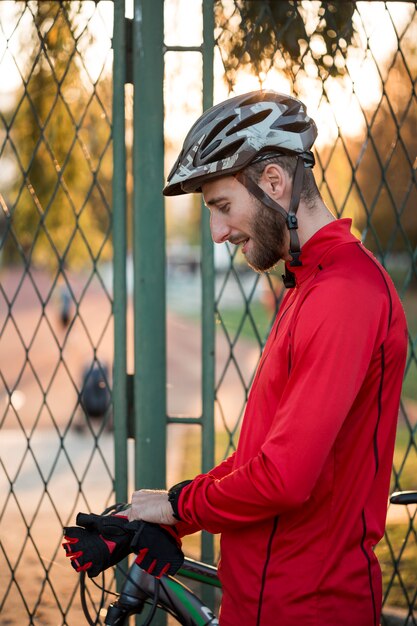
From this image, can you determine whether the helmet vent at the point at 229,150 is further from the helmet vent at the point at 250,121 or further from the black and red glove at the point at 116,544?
the black and red glove at the point at 116,544

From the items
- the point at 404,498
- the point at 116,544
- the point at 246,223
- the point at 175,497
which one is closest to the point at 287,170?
the point at 246,223

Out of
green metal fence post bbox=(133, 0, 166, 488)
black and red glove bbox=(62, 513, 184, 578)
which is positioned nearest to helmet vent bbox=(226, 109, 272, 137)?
black and red glove bbox=(62, 513, 184, 578)

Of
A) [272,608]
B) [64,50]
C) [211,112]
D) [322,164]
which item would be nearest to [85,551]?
[272,608]

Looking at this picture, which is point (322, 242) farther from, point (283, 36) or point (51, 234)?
point (51, 234)

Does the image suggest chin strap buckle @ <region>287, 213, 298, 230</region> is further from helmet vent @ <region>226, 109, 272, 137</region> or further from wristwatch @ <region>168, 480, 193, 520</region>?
wristwatch @ <region>168, 480, 193, 520</region>

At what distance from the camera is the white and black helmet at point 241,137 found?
174 centimetres

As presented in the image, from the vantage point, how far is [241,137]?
5.79 feet

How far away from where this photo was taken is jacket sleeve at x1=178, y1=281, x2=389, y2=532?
1520 mm

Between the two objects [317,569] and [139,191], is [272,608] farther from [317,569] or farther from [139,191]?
[139,191]

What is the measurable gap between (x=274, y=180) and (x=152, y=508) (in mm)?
774

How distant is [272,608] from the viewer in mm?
1726

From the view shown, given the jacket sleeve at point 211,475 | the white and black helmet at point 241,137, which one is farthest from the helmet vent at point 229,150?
the jacket sleeve at point 211,475

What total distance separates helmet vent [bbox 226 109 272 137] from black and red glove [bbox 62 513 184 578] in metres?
0.91

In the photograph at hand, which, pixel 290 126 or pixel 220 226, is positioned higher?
→ pixel 290 126
